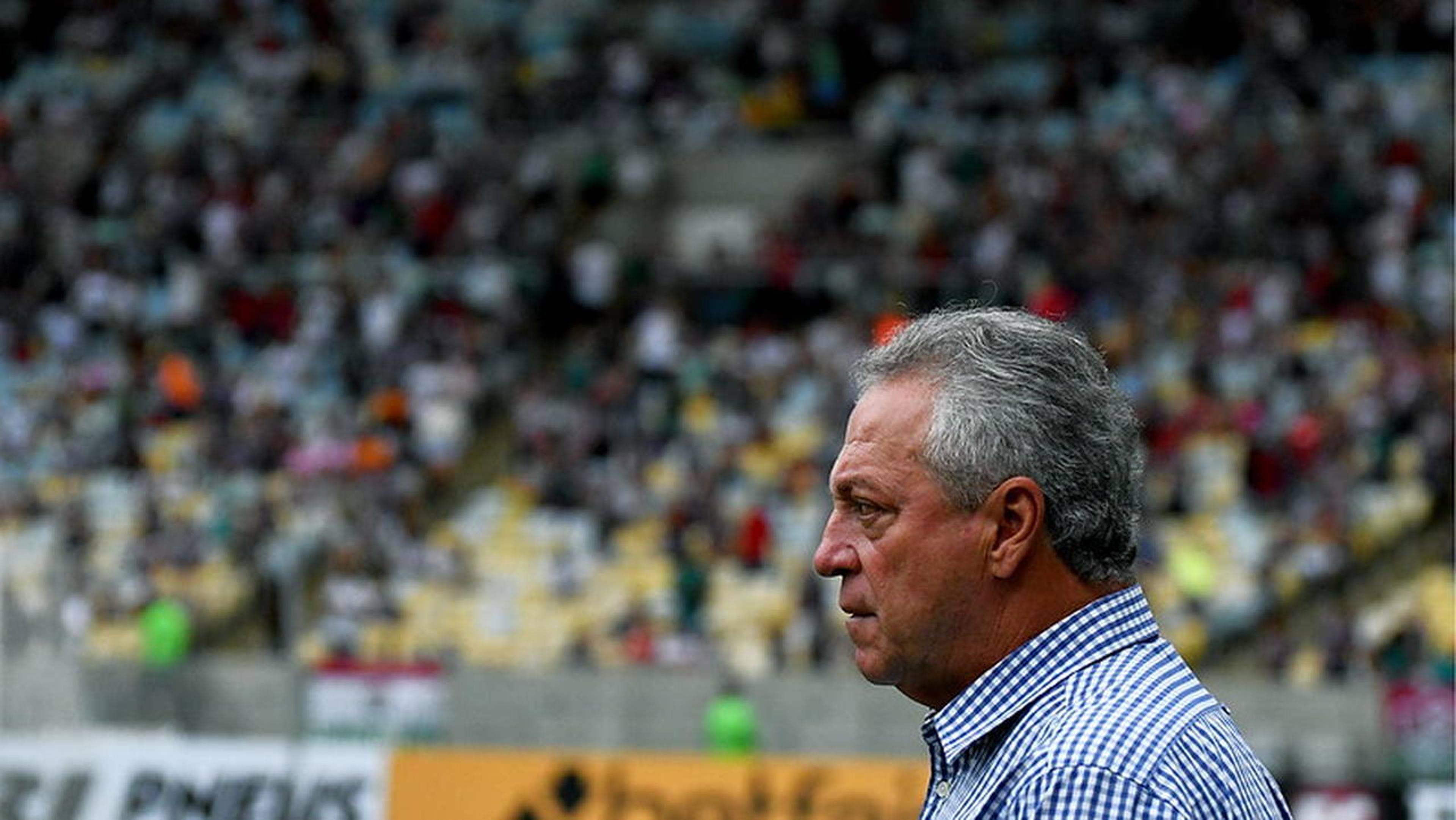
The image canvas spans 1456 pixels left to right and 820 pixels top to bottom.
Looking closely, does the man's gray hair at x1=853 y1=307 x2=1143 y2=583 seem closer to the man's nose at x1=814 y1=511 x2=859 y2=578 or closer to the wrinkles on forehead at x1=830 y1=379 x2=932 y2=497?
the wrinkles on forehead at x1=830 y1=379 x2=932 y2=497

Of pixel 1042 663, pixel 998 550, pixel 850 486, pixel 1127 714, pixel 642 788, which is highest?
pixel 642 788

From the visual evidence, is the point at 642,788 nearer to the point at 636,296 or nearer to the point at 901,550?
Answer: the point at 901,550

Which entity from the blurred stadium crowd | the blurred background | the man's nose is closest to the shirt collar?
the man's nose

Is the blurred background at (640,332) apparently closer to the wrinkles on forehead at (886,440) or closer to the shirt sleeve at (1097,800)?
the wrinkles on forehead at (886,440)

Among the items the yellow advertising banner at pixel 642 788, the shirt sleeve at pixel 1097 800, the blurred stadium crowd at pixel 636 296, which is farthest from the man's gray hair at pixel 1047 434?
the blurred stadium crowd at pixel 636 296

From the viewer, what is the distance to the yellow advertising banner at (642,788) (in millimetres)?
11406

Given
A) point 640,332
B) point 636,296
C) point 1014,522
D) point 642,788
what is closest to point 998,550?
point 1014,522

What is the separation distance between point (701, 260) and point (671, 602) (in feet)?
17.8

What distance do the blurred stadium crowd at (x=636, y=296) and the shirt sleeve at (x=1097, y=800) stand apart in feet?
42.3

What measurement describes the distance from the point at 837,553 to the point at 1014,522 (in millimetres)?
207

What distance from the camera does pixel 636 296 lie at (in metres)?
22.4

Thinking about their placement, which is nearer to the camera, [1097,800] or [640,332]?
[1097,800]

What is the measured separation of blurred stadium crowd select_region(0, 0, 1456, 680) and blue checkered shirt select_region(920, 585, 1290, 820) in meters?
12.6

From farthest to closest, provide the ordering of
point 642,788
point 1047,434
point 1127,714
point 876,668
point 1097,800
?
point 642,788 → point 876,668 → point 1047,434 → point 1127,714 → point 1097,800
